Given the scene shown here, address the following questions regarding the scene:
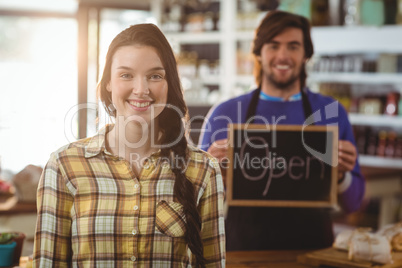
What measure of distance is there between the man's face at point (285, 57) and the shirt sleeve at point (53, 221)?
3.74ft

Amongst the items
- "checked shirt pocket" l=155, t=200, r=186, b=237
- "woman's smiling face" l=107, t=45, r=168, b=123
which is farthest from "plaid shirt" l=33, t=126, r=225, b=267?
"woman's smiling face" l=107, t=45, r=168, b=123

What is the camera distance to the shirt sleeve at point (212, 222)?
155 cm

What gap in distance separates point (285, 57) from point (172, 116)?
34.2 inches

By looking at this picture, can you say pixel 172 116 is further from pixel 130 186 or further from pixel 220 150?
pixel 220 150

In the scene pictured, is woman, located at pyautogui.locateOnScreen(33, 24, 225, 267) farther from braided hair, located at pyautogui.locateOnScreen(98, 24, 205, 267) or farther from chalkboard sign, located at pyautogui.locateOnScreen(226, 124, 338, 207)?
chalkboard sign, located at pyautogui.locateOnScreen(226, 124, 338, 207)

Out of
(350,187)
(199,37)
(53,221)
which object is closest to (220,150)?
(350,187)

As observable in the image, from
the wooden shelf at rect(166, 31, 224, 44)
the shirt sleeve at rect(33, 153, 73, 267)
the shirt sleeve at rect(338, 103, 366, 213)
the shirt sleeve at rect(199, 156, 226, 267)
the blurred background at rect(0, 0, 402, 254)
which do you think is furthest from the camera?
the wooden shelf at rect(166, 31, 224, 44)

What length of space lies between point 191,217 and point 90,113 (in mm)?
952

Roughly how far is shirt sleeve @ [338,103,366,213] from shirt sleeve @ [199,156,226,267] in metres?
0.92

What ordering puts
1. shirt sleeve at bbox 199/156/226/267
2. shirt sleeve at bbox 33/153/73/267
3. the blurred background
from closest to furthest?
shirt sleeve at bbox 33/153/73/267 → shirt sleeve at bbox 199/156/226/267 → the blurred background

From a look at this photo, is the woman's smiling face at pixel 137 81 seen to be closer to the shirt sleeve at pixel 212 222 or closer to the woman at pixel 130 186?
the woman at pixel 130 186

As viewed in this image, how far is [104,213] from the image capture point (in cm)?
144

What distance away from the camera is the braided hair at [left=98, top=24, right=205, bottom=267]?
145 cm

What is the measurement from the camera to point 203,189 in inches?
61.0
